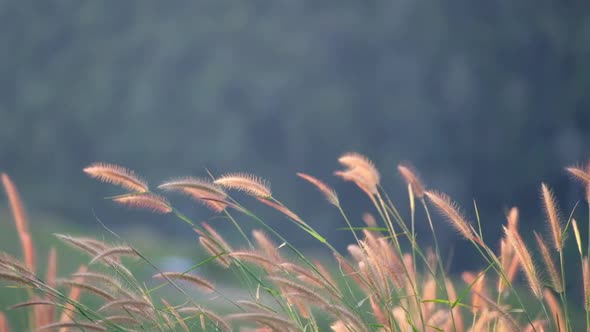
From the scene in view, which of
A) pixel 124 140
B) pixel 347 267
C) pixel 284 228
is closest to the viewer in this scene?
pixel 347 267

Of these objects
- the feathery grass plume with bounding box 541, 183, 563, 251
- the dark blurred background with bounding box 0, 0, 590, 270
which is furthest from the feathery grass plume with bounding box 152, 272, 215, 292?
the dark blurred background with bounding box 0, 0, 590, 270

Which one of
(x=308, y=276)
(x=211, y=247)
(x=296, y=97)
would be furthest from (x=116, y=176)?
(x=296, y=97)

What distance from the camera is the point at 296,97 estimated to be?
17844mm

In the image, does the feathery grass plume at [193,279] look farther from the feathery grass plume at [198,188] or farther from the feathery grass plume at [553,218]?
the feathery grass plume at [553,218]

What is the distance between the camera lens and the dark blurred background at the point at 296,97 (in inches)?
628

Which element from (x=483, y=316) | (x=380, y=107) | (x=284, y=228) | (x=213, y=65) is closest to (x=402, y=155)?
(x=380, y=107)

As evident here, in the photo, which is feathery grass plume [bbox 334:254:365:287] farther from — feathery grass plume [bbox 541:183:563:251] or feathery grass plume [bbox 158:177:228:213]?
feathery grass plume [bbox 541:183:563:251]

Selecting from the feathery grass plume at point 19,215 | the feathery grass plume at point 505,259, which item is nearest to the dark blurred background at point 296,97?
the feathery grass plume at point 505,259

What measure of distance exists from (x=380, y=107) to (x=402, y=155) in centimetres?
116

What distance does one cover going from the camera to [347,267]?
109 inches

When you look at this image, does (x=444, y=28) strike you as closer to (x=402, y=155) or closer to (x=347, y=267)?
(x=402, y=155)

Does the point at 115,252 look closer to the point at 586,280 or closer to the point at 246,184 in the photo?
the point at 246,184

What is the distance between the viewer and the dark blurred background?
16.0 meters

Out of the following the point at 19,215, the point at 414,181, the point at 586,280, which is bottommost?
the point at 586,280
